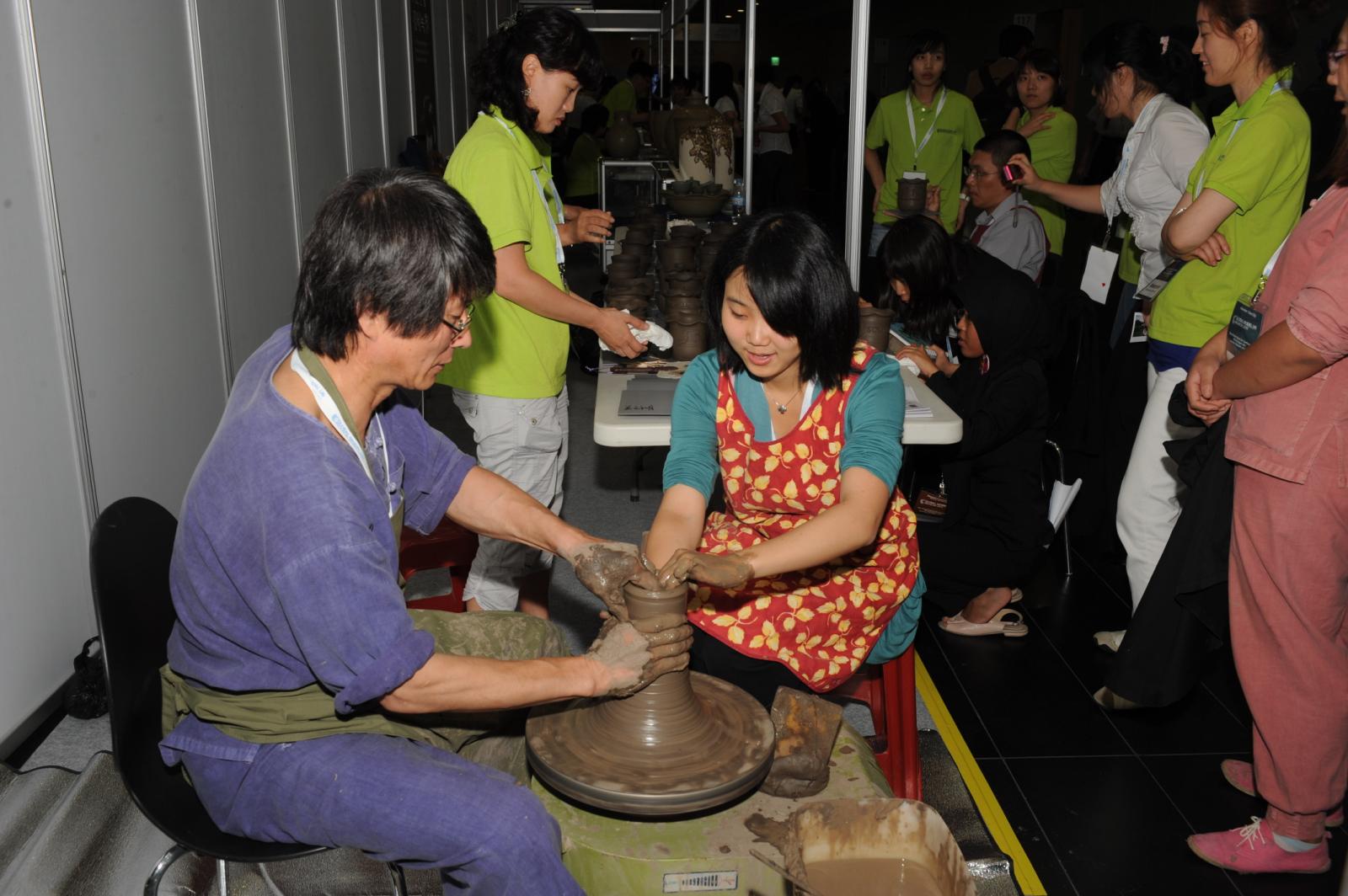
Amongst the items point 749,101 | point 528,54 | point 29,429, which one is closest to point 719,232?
point 528,54

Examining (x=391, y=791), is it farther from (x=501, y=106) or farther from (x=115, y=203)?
(x=115, y=203)

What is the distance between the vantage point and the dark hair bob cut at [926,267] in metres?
3.35

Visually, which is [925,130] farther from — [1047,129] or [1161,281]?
[1161,281]

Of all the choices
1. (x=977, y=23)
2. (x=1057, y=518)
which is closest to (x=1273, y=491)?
(x=1057, y=518)

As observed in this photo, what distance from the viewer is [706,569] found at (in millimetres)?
1930

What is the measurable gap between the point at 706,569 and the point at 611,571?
0.17m

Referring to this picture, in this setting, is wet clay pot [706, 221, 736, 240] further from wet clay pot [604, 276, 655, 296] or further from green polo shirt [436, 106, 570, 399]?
green polo shirt [436, 106, 570, 399]

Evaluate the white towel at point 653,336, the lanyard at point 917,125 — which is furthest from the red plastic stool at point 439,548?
the lanyard at point 917,125

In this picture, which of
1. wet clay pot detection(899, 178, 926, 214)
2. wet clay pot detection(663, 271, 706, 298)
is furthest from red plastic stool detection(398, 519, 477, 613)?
wet clay pot detection(899, 178, 926, 214)

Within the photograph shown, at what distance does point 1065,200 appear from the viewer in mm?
4301

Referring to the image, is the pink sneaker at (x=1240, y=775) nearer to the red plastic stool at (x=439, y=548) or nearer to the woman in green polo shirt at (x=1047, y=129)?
the red plastic stool at (x=439, y=548)

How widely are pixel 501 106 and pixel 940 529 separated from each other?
1.75 metres

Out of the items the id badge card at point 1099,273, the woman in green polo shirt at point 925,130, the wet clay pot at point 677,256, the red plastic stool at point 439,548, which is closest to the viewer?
the red plastic stool at point 439,548

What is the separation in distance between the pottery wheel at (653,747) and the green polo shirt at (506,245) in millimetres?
1341
